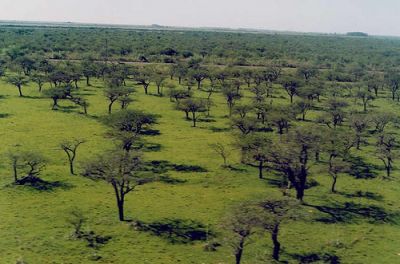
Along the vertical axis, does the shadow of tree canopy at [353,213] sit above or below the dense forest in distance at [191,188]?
below

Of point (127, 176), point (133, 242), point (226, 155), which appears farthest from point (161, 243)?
point (226, 155)


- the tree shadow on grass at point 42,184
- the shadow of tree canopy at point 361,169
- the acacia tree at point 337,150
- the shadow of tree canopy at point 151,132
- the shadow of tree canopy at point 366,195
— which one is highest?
the acacia tree at point 337,150

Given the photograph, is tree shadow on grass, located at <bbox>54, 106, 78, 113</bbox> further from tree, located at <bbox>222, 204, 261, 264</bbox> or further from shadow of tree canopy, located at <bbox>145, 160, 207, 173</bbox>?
tree, located at <bbox>222, 204, 261, 264</bbox>

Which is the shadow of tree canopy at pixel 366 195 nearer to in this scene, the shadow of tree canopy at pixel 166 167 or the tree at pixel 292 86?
the shadow of tree canopy at pixel 166 167

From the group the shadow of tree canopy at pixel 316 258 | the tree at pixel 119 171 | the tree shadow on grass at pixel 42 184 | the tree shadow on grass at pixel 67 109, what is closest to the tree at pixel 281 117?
the tree at pixel 119 171

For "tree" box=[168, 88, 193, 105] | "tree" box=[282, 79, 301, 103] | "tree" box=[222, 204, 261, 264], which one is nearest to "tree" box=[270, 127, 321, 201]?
"tree" box=[222, 204, 261, 264]

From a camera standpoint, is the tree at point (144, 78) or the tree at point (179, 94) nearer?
the tree at point (179, 94)

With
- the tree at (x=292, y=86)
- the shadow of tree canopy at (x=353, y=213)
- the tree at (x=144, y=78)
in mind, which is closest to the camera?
the shadow of tree canopy at (x=353, y=213)

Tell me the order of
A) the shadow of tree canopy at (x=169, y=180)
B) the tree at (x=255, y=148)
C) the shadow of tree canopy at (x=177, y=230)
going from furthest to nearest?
the tree at (x=255, y=148) < the shadow of tree canopy at (x=169, y=180) < the shadow of tree canopy at (x=177, y=230)
